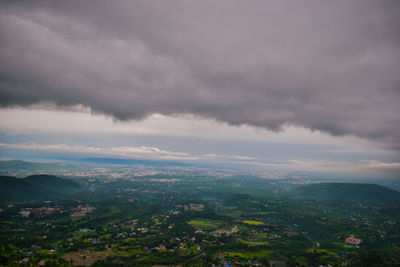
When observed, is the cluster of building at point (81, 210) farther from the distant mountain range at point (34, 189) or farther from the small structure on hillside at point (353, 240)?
the small structure on hillside at point (353, 240)

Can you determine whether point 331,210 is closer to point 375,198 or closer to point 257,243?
point 375,198

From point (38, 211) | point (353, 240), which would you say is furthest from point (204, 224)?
point (38, 211)

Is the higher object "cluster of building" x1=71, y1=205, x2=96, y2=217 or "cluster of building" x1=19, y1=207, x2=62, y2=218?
"cluster of building" x1=19, y1=207, x2=62, y2=218

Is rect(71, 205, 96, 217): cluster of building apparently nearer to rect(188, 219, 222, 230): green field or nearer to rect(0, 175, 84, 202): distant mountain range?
rect(0, 175, 84, 202): distant mountain range

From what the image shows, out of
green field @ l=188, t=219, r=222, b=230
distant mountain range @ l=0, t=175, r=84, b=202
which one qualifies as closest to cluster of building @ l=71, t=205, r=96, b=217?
distant mountain range @ l=0, t=175, r=84, b=202

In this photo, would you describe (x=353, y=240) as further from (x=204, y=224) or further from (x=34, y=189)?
(x=34, y=189)

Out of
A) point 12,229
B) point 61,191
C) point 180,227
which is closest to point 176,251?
point 180,227

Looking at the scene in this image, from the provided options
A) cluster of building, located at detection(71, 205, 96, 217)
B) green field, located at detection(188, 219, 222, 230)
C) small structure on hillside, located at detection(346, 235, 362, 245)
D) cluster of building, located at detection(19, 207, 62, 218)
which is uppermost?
small structure on hillside, located at detection(346, 235, 362, 245)

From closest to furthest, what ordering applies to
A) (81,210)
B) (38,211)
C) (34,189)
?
(38,211)
(81,210)
(34,189)

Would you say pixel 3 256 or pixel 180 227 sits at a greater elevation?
pixel 3 256
